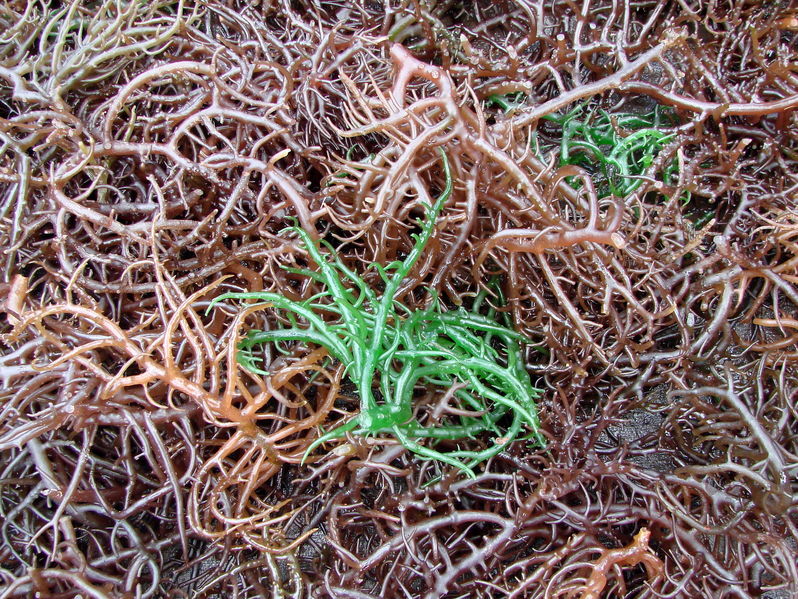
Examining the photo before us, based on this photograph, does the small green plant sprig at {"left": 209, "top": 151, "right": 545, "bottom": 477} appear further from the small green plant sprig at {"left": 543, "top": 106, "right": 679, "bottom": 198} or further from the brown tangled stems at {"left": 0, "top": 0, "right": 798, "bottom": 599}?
the small green plant sprig at {"left": 543, "top": 106, "right": 679, "bottom": 198}

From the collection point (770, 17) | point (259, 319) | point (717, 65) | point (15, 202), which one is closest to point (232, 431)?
point (259, 319)

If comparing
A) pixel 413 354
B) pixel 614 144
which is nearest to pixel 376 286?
pixel 413 354

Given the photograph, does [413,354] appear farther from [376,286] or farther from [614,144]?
[614,144]

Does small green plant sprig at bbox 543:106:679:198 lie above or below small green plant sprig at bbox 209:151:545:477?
above

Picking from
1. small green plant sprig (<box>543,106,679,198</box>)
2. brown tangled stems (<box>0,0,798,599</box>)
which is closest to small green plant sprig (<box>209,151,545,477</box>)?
brown tangled stems (<box>0,0,798,599</box>)

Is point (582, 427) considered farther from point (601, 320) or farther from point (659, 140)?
point (659, 140)

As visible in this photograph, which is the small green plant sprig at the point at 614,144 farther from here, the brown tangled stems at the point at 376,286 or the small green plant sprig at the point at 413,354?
the small green plant sprig at the point at 413,354
